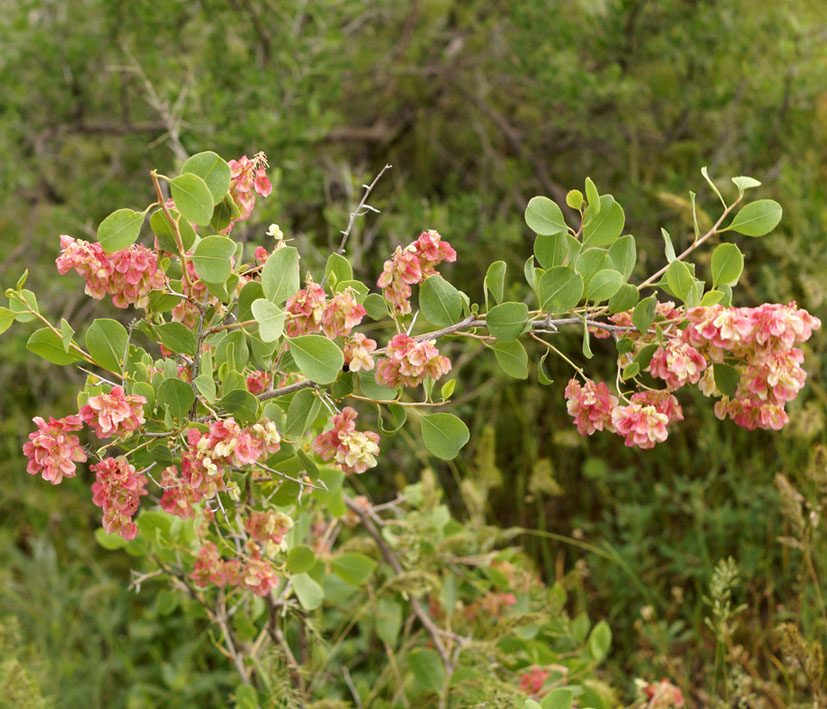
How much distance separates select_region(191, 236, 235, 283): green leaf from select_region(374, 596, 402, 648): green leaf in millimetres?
1013

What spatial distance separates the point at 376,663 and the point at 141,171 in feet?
6.16

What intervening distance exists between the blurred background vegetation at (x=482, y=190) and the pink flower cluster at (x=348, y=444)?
103cm

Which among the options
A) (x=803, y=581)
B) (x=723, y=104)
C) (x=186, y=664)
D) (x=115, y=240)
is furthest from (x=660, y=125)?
(x=115, y=240)

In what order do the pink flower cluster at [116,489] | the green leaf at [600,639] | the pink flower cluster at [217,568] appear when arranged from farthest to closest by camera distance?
the green leaf at [600,639] < the pink flower cluster at [217,568] < the pink flower cluster at [116,489]

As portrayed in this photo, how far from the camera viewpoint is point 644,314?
3.06 ft

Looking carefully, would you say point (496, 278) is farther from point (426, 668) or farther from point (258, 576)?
point (426, 668)

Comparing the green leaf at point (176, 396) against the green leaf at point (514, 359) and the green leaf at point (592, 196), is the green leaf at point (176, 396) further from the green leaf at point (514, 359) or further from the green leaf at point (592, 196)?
the green leaf at point (592, 196)

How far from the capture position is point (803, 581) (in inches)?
72.6

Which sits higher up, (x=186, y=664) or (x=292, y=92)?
(x=292, y=92)

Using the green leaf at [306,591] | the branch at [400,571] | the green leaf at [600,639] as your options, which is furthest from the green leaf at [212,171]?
the green leaf at [600,639]

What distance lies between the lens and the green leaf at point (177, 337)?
0.98 meters

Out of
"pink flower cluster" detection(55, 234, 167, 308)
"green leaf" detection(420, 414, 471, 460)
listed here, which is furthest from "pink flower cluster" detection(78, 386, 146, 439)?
"green leaf" detection(420, 414, 471, 460)

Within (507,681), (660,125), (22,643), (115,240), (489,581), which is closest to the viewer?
(115,240)

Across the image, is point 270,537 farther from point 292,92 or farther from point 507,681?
point 292,92
